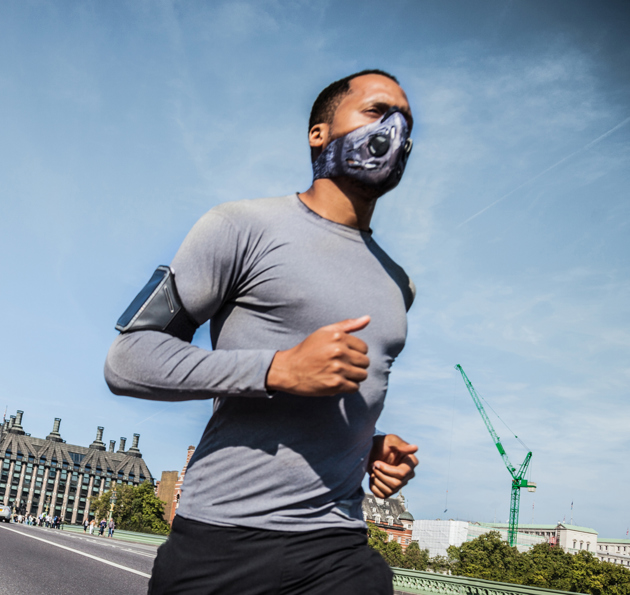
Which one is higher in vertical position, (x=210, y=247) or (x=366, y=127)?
(x=366, y=127)

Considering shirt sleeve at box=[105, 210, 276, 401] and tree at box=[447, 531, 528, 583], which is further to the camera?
tree at box=[447, 531, 528, 583]

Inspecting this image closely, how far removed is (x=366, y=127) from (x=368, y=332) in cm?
57

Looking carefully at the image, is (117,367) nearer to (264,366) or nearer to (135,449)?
(264,366)

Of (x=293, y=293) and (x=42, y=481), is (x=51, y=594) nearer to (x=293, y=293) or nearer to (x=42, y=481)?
(x=293, y=293)

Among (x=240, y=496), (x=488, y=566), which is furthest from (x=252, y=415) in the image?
(x=488, y=566)

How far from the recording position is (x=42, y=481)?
151m

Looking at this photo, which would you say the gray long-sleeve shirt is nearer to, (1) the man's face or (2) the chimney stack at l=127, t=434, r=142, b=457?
(1) the man's face

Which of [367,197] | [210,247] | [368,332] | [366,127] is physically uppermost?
[366,127]

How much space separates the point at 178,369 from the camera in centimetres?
143

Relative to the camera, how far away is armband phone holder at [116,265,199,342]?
151 centimetres

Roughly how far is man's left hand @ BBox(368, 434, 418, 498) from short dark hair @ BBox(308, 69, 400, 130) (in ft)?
3.13

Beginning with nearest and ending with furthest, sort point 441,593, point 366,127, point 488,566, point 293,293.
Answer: point 293,293
point 366,127
point 441,593
point 488,566

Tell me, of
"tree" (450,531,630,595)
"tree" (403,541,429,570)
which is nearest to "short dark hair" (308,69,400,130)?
"tree" (450,531,630,595)

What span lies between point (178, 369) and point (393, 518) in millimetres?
150851
